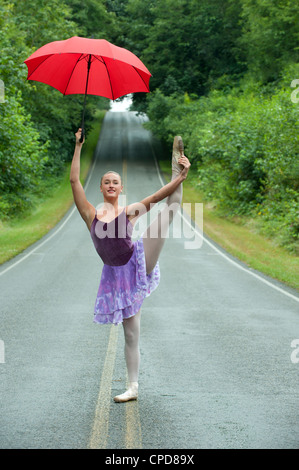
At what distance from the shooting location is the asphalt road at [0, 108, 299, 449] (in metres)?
4.82

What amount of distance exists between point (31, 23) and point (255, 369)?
1420 inches

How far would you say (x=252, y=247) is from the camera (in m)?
22.3

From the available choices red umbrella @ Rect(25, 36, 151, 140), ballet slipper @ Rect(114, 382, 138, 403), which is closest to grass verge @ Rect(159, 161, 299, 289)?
red umbrella @ Rect(25, 36, 151, 140)

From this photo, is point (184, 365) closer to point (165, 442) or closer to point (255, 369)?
point (255, 369)

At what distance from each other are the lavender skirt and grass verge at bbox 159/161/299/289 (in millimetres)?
10081

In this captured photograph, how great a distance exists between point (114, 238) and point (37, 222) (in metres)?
26.0

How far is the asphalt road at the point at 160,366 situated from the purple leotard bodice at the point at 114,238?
4.49 ft

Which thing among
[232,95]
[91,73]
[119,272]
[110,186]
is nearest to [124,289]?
[119,272]

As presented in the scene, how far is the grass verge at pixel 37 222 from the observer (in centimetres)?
2258

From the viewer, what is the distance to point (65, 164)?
54.2m

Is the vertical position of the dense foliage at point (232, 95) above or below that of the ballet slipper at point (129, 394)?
above

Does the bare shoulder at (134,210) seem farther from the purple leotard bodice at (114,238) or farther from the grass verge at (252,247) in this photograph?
the grass verge at (252,247)

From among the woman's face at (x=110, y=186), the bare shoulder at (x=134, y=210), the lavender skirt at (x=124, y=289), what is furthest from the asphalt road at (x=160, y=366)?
the woman's face at (x=110, y=186)

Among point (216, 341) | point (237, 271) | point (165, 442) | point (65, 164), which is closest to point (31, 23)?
point (65, 164)
